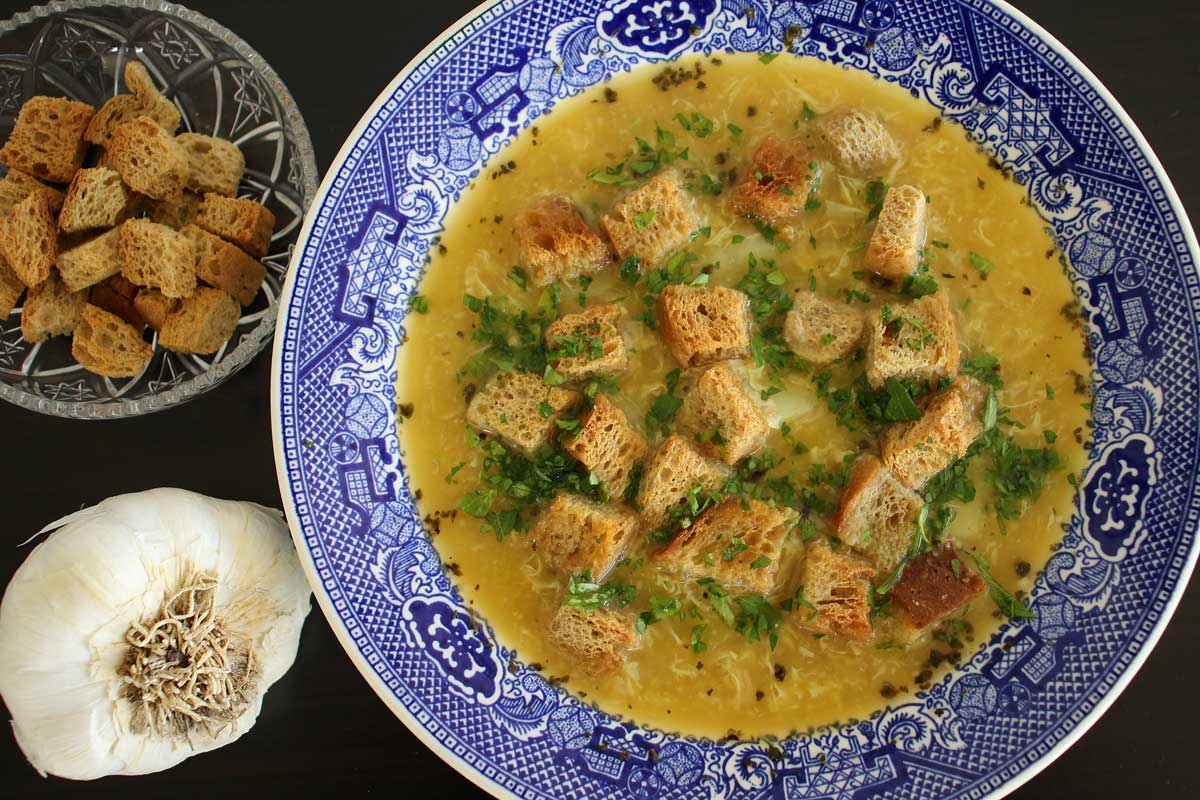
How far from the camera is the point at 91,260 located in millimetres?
3896

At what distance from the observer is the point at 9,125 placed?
4477 millimetres

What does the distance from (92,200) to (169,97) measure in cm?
83

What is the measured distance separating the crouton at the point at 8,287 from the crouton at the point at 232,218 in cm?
92

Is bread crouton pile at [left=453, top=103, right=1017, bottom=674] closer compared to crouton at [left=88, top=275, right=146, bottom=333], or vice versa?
bread crouton pile at [left=453, top=103, right=1017, bottom=674]

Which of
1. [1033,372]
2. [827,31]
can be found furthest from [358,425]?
[1033,372]

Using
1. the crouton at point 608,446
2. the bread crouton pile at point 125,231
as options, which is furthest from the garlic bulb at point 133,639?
the crouton at point 608,446

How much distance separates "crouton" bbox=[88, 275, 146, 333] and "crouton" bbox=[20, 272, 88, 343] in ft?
0.31

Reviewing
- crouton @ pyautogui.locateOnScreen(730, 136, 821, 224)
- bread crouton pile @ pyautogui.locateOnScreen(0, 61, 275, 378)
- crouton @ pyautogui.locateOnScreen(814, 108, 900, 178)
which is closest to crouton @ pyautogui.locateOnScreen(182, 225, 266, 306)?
bread crouton pile @ pyautogui.locateOnScreen(0, 61, 275, 378)

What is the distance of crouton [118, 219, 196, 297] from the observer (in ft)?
12.6

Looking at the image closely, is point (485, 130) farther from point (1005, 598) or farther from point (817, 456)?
point (1005, 598)

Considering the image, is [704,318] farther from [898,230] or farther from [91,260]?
[91,260]

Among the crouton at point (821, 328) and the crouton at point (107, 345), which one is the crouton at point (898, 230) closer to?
the crouton at point (821, 328)

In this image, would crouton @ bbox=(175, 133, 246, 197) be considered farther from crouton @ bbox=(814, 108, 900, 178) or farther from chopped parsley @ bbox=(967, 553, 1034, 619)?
chopped parsley @ bbox=(967, 553, 1034, 619)

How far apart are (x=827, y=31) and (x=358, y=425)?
2.79m
